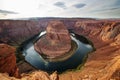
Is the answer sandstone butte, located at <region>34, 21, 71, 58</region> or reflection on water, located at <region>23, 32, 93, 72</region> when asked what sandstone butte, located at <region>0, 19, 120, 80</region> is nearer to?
reflection on water, located at <region>23, 32, 93, 72</region>

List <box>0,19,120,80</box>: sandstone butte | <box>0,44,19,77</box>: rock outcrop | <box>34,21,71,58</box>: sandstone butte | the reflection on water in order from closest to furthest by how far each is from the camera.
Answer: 1. <box>0,44,19,77</box>: rock outcrop
2. <box>0,19,120,80</box>: sandstone butte
3. the reflection on water
4. <box>34,21,71,58</box>: sandstone butte

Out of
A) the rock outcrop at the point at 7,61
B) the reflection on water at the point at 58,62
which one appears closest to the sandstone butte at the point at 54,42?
the reflection on water at the point at 58,62

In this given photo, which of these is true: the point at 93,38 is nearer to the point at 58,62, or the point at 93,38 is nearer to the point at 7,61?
the point at 58,62

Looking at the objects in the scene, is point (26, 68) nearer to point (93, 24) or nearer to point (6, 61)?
point (6, 61)

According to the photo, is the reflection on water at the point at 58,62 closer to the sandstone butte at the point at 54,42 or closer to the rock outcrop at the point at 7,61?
the sandstone butte at the point at 54,42

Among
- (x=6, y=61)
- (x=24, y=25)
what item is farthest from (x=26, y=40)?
(x=6, y=61)

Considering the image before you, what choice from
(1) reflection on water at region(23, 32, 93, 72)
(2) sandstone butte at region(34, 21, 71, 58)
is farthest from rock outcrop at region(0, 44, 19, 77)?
(2) sandstone butte at region(34, 21, 71, 58)
